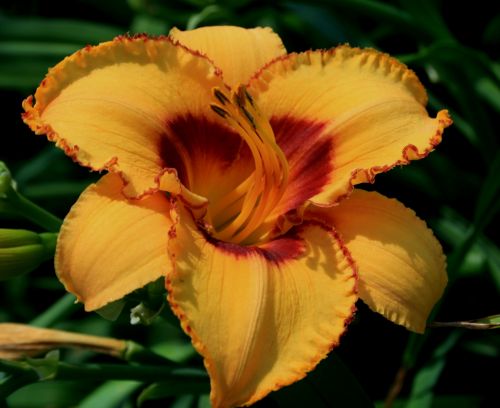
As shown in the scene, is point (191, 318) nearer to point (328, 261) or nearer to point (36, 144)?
point (328, 261)

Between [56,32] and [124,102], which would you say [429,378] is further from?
[56,32]

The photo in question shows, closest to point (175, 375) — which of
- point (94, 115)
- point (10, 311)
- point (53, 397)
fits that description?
point (94, 115)

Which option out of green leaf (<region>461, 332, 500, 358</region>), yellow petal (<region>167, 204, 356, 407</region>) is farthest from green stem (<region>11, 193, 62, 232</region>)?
green leaf (<region>461, 332, 500, 358</region>)

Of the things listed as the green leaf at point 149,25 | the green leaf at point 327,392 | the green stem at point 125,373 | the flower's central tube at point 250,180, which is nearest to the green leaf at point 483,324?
the green leaf at point 327,392

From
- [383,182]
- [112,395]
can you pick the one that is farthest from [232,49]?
[383,182]

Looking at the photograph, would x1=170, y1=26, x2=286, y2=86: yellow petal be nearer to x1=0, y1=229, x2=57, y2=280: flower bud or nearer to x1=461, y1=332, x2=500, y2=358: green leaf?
x1=0, y1=229, x2=57, y2=280: flower bud

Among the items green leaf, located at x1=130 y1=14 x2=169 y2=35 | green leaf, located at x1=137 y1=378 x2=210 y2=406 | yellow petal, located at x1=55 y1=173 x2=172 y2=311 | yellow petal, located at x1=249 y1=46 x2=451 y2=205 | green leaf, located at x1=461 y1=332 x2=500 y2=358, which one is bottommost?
green leaf, located at x1=461 y1=332 x2=500 y2=358

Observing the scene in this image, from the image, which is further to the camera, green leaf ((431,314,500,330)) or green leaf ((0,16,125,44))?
green leaf ((0,16,125,44))
